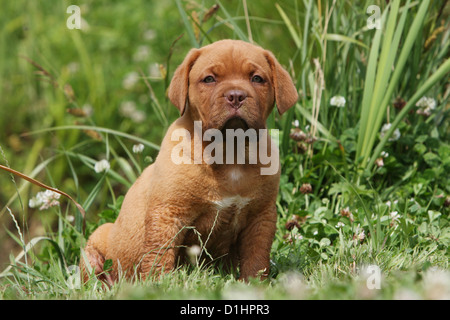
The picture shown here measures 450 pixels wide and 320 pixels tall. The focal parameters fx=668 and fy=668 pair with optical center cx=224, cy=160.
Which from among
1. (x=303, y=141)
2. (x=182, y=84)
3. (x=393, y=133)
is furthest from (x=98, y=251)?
(x=393, y=133)

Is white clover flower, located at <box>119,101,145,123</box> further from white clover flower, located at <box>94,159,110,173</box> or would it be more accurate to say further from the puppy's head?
the puppy's head

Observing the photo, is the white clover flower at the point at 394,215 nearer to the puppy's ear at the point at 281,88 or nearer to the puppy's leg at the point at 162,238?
the puppy's ear at the point at 281,88

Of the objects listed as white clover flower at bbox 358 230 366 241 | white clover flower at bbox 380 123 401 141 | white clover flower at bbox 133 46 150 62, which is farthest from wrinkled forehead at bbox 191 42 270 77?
white clover flower at bbox 133 46 150 62

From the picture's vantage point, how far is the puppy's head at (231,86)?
2885 mm

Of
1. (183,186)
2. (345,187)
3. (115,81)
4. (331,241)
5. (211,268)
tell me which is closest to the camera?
(183,186)

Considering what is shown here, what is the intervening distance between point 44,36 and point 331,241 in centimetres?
437

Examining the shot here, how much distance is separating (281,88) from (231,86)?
1.15 ft

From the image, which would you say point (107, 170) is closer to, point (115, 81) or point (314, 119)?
point (314, 119)

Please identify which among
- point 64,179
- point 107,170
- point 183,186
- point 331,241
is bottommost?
point 64,179

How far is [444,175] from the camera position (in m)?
4.32

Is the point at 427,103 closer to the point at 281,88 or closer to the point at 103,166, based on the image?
the point at 281,88

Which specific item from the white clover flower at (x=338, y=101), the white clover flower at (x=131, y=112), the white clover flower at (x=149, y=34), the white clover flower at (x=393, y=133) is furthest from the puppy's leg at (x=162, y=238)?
the white clover flower at (x=149, y=34)

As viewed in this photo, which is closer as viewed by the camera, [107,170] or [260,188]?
[260,188]
